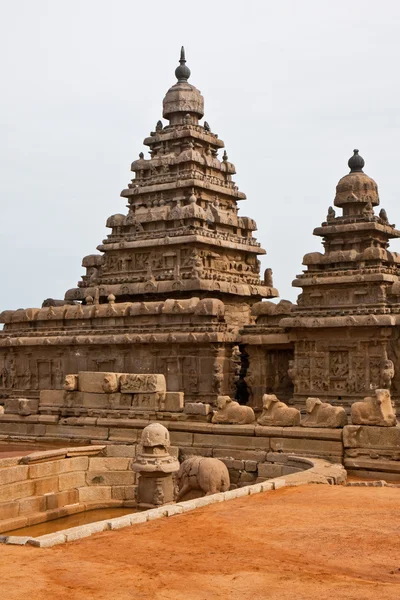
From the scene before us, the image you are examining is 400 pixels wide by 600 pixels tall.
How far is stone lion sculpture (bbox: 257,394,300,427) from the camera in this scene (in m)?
17.5

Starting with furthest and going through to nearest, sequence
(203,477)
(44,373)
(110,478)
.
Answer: (44,373), (110,478), (203,477)

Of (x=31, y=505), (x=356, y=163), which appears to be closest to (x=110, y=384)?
(x=31, y=505)

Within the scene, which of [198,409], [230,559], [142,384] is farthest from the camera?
[142,384]

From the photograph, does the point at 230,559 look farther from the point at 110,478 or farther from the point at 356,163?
the point at 356,163

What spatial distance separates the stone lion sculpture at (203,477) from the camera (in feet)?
49.1

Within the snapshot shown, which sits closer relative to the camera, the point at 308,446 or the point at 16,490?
the point at 16,490

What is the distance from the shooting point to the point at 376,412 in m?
16.3

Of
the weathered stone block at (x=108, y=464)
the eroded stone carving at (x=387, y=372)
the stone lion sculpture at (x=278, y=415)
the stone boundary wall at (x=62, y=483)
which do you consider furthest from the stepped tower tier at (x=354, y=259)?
the stone boundary wall at (x=62, y=483)

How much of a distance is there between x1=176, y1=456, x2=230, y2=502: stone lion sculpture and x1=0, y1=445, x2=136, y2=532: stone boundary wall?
3207mm

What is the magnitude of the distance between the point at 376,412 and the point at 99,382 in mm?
7621

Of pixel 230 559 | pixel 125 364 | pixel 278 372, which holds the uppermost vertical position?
pixel 125 364

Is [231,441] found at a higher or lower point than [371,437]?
lower

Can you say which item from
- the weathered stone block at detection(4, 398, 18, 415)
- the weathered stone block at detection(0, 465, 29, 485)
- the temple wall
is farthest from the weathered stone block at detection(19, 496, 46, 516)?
the temple wall

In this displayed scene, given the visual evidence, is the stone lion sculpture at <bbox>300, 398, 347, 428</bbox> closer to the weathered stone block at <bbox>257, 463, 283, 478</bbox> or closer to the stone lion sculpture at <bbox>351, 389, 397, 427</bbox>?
the stone lion sculpture at <bbox>351, 389, 397, 427</bbox>
